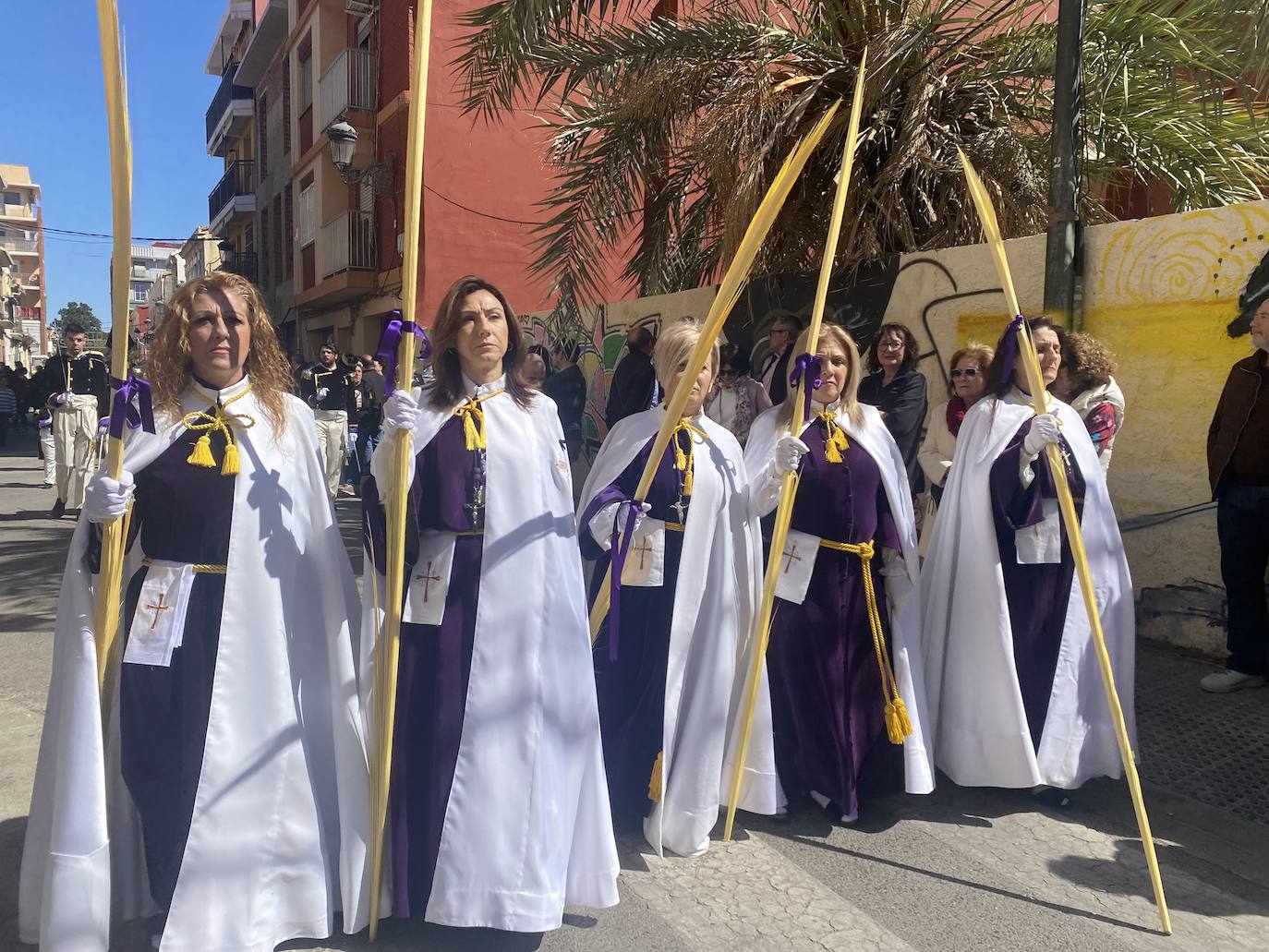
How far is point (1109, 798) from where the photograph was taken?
380 centimetres

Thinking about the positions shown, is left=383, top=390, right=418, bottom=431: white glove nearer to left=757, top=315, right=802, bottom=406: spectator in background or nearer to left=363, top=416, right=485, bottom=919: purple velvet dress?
left=363, top=416, right=485, bottom=919: purple velvet dress

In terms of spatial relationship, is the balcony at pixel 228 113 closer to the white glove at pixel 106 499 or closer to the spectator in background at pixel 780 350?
the spectator in background at pixel 780 350

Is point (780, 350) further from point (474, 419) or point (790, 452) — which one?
point (474, 419)

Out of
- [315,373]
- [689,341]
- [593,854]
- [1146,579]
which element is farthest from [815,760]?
[315,373]

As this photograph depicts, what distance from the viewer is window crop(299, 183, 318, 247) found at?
2150 centimetres

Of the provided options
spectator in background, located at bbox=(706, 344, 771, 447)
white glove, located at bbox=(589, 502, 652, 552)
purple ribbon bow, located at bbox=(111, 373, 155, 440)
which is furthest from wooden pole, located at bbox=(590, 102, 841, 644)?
spectator in background, located at bbox=(706, 344, 771, 447)

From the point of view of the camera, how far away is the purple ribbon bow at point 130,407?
7.88ft

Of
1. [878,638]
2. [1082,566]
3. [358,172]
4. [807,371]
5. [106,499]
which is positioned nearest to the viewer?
[106,499]

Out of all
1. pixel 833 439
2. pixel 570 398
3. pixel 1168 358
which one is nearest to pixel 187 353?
pixel 833 439

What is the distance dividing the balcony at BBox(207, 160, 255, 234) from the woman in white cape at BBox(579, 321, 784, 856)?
2933 centimetres

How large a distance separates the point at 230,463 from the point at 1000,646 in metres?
2.78

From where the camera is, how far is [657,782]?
10.7 feet

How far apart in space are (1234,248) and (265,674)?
5138 mm

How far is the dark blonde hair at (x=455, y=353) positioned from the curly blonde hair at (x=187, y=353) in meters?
0.45
